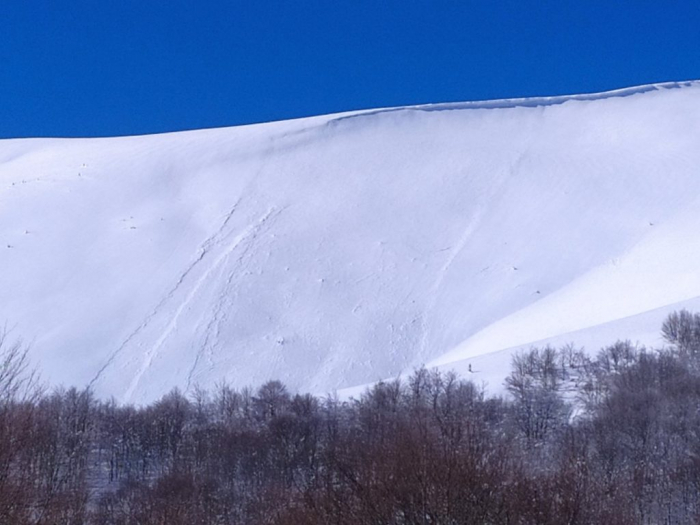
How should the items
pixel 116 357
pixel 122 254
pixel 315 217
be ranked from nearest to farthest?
pixel 116 357
pixel 122 254
pixel 315 217

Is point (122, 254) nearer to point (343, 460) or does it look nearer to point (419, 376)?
point (419, 376)

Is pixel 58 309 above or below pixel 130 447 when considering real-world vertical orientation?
above

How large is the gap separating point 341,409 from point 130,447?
7.47m

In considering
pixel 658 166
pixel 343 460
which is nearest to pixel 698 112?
pixel 658 166

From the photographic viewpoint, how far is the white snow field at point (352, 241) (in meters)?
42.5

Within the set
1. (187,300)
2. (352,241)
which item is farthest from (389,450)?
(352,241)

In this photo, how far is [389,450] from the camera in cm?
1023

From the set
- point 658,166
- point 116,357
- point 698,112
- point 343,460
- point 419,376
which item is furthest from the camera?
point 698,112

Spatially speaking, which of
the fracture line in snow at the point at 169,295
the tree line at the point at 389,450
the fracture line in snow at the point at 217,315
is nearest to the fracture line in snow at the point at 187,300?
the fracture line in snow at the point at 217,315

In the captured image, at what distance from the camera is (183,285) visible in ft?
161

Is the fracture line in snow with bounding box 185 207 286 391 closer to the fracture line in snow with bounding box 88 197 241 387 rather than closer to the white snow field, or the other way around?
the white snow field

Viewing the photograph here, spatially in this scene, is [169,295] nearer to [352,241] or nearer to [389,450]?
[352,241]

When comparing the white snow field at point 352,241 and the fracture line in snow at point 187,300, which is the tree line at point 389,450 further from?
the white snow field at point 352,241

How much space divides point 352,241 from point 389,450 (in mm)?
44250
